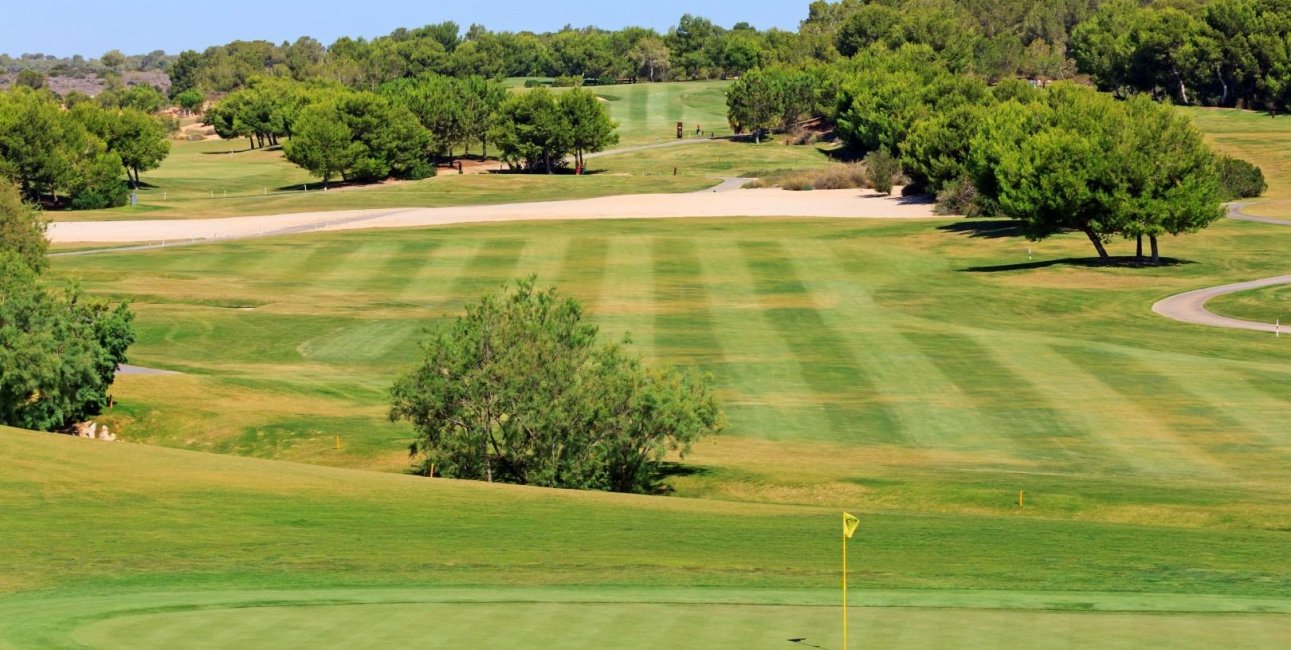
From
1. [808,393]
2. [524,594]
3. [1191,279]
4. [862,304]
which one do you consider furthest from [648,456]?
[1191,279]

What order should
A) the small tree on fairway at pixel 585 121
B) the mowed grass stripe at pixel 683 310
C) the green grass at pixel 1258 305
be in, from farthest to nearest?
the small tree on fairway at pixel 585 121
the green grass at pixel 1258 305
the mowed grass stripe at pixel 683 310

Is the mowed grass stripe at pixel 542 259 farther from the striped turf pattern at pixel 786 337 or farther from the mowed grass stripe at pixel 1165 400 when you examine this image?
the mowed grass stripe at pixel 1165 400

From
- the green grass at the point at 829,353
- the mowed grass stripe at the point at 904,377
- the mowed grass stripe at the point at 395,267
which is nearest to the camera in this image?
the green grass at the point at 829,353

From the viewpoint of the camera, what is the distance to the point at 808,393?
56.8 metres

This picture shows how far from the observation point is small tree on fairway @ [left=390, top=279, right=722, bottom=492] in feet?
135

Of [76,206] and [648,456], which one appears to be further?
[76,206]

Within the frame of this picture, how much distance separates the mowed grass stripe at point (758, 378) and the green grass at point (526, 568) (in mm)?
15757

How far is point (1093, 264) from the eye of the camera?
9744 centimetres

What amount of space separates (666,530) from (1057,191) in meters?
69.9

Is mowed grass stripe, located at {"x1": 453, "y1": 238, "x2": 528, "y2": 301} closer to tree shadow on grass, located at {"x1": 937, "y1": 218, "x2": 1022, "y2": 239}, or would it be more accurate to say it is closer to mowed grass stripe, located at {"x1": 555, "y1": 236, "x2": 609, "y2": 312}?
mowed grass stripe, located at {"x1": 555, "y1": 236, "x2": 609, "y2": 312}

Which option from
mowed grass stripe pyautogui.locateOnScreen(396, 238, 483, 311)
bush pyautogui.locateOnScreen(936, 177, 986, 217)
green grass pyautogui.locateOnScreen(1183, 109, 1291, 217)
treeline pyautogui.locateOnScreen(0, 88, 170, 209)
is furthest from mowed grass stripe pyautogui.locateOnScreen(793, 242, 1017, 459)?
treeline pyautogui.locateOnScreen(0, 88, 170, 209)

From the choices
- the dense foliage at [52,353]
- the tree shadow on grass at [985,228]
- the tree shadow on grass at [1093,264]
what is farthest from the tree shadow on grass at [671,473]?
the tree shadow on grass at [985,228]

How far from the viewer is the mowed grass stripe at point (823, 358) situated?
50.6 metres

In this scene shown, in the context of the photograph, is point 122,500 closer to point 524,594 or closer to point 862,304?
point 524,594
